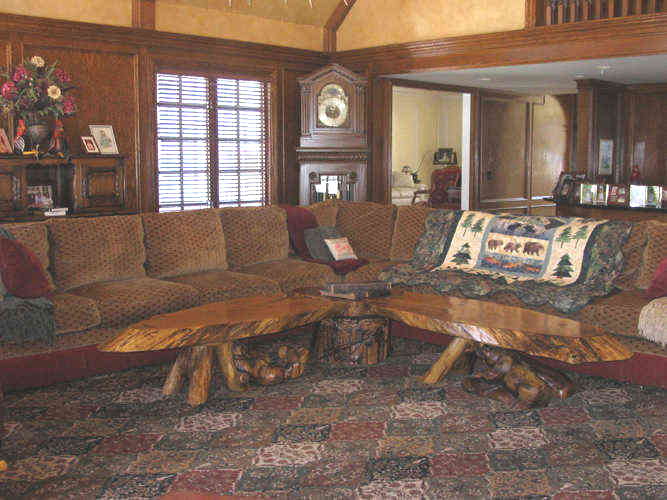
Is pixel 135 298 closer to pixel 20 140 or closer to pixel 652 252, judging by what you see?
pixel 20 140

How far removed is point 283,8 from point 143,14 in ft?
5.26

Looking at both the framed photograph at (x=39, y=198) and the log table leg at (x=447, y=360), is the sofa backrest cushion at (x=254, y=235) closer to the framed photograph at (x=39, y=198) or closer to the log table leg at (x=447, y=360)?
the framed photograph at (x=39, y=198)

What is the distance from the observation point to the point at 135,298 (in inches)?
179

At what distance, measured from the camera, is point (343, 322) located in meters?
4.52

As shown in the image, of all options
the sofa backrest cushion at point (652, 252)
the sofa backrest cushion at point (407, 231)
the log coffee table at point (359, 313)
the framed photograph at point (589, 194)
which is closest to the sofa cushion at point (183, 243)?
the log coffee table at point (359, 313)

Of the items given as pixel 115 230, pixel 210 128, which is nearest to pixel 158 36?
pixel 210 128

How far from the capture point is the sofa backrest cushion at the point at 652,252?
15.1 feet

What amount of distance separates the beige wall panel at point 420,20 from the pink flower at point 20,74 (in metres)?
3.66

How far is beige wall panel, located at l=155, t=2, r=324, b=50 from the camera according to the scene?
23.5 feet

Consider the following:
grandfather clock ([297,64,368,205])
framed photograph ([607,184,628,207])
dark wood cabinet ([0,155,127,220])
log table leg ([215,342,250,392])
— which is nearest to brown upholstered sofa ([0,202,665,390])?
log table leg ([215,342,250,392])

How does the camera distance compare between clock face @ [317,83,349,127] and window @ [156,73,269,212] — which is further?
clock face @ [317,83,349,127]

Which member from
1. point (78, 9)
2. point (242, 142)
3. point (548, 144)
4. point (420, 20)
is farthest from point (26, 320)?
point (548, 144)

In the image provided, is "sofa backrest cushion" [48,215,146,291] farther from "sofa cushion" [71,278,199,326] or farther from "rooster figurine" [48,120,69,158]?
"rooster figurine" [48,120,69,158]

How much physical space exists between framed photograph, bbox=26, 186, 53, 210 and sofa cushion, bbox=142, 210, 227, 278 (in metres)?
1.40
